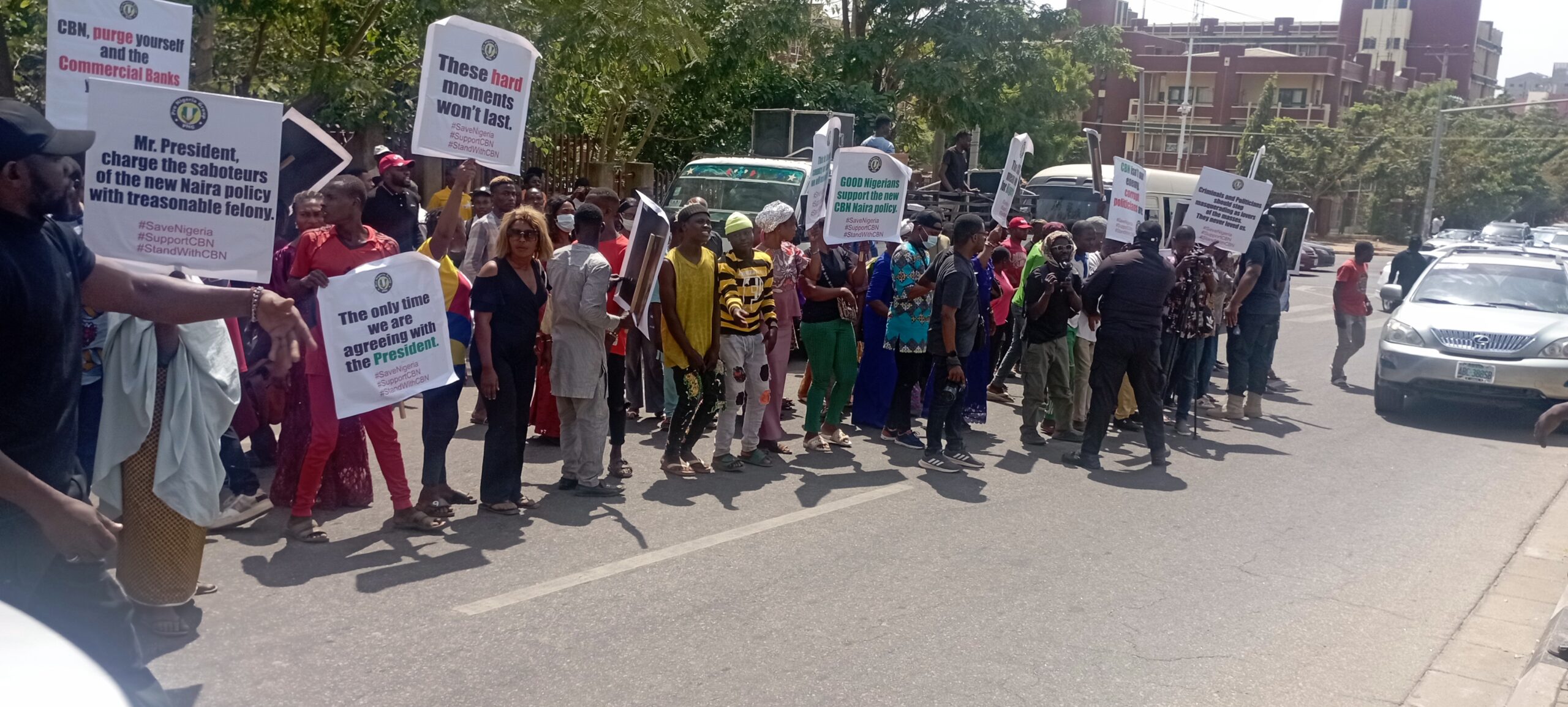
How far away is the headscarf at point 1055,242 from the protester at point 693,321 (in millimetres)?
3054

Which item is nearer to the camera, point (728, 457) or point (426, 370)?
point (426, 370)

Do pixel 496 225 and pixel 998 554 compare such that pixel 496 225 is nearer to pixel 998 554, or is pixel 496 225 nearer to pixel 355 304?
pixel 355 304

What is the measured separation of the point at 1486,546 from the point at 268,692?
672 centimetres

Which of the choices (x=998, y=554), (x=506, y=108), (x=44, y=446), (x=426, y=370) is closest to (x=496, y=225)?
(x=506, y=108)

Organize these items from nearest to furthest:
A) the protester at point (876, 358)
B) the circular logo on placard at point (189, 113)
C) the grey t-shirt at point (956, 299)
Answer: the circular logo on placard at point (189, 113), the grey t-shirt at point (956, 299), the protester at point (876, 358)

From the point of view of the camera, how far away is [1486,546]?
7676mm

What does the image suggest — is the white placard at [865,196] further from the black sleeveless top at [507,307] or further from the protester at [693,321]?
the black sleeveless top at [507,307]

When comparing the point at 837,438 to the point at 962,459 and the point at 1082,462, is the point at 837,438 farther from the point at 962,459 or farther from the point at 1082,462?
the point at 1082,462

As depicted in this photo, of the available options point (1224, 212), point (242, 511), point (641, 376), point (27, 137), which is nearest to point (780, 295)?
point (641, 376)

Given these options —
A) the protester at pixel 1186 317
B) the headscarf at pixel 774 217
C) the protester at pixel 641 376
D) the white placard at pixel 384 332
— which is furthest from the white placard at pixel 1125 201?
the white placard at pixel 384 332

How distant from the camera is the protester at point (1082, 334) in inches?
402

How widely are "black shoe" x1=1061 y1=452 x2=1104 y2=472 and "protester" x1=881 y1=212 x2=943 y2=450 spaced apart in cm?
103

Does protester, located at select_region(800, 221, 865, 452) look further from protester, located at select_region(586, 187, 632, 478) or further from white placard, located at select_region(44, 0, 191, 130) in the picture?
white placard, located at select_region(44, 0, 191, 130)

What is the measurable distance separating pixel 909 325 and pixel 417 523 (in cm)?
373
